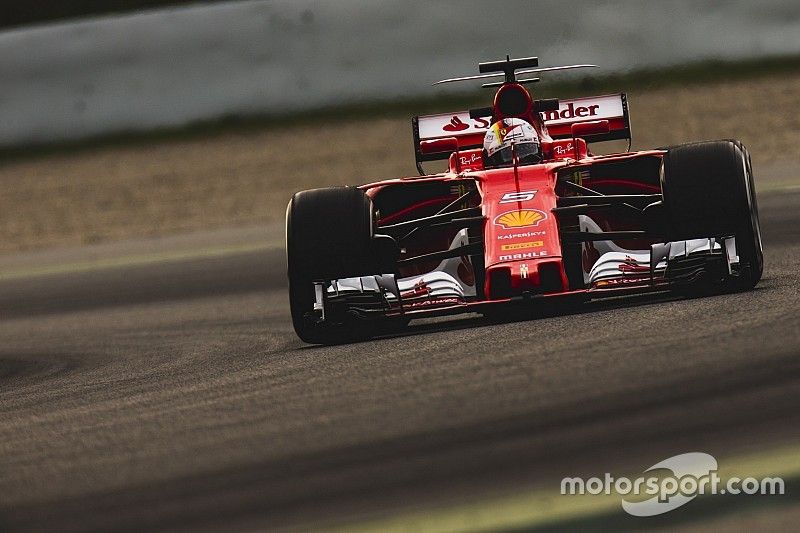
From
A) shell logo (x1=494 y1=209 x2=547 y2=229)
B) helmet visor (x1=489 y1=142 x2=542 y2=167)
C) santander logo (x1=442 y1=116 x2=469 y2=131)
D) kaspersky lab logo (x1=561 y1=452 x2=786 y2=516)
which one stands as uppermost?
santander logo (x1=442 y1=116 x2=469 y2=131)

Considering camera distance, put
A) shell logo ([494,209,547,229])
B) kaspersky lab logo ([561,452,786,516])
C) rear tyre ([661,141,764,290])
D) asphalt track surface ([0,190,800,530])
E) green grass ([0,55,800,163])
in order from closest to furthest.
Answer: kaspersky lab logo ([561,452,786,516]), asphalt track surface ([0,190,800,530]), rear tyre ([661,141,764,290]), shell logo ([494,209,547,229]), green grass ([0,55,800,163])

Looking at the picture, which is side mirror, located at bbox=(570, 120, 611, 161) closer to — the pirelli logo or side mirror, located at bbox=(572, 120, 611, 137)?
side mirror, located at bbox=(572, 120, 611, 137)

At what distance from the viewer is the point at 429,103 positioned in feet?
57.2

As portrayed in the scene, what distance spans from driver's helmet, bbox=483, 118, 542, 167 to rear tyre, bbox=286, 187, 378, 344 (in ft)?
4.27

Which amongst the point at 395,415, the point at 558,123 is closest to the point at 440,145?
the point at 558,123

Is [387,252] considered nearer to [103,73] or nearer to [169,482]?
[169,482]

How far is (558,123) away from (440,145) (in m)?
0.78

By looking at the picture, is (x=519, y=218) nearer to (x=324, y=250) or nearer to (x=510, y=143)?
(x=324, y=250)

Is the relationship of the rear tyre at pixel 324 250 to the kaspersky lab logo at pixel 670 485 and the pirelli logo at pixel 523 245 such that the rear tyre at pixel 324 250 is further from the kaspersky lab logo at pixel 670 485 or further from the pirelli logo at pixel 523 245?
the kaspersky lab logo at pixel 670 485

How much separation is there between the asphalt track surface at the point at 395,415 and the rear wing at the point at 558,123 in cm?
178

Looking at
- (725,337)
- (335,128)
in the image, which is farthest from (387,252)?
(335,128)

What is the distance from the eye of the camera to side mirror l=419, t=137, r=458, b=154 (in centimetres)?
975

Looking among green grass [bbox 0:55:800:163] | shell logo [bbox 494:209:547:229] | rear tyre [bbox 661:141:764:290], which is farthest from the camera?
green grass [bbox 0:55:800:163]

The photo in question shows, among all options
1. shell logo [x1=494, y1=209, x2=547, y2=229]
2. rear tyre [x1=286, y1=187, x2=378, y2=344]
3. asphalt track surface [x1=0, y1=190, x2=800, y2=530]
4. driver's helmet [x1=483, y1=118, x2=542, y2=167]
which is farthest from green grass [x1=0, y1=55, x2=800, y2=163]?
rear tyre [x1=286, y1=187, x2=378, y2=344]
